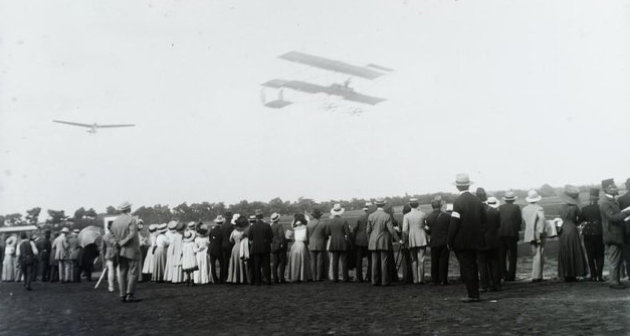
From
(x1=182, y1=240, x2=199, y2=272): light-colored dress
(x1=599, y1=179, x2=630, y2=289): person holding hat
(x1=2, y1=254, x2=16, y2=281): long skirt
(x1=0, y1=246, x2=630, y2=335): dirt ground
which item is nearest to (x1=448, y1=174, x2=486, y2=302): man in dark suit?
(x1=0, y1=246, x2=630, y2=335): dirt ground

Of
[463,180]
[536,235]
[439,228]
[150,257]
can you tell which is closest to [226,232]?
[150,257]

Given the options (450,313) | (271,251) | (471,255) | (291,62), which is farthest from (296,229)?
(291,62)

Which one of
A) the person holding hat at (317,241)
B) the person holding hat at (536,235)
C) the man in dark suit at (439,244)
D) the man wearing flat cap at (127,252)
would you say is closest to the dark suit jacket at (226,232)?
the person holding hat at (317,241)

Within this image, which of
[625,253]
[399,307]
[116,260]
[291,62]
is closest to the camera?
[399,307]

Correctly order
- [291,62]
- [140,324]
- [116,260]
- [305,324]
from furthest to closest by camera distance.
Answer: [291,62] → [116,260] → [140,324] → [305,324]

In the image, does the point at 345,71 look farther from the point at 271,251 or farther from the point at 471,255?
the point at 471,255

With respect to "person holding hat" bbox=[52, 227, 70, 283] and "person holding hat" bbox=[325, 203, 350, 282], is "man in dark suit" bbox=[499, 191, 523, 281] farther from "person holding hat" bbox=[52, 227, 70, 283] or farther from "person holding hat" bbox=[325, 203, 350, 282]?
"person holding hat" bbox=[52, 227, 70, 283]

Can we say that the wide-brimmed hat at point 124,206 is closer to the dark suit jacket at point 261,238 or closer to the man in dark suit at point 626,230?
the dark suit jacket at point 261,238
